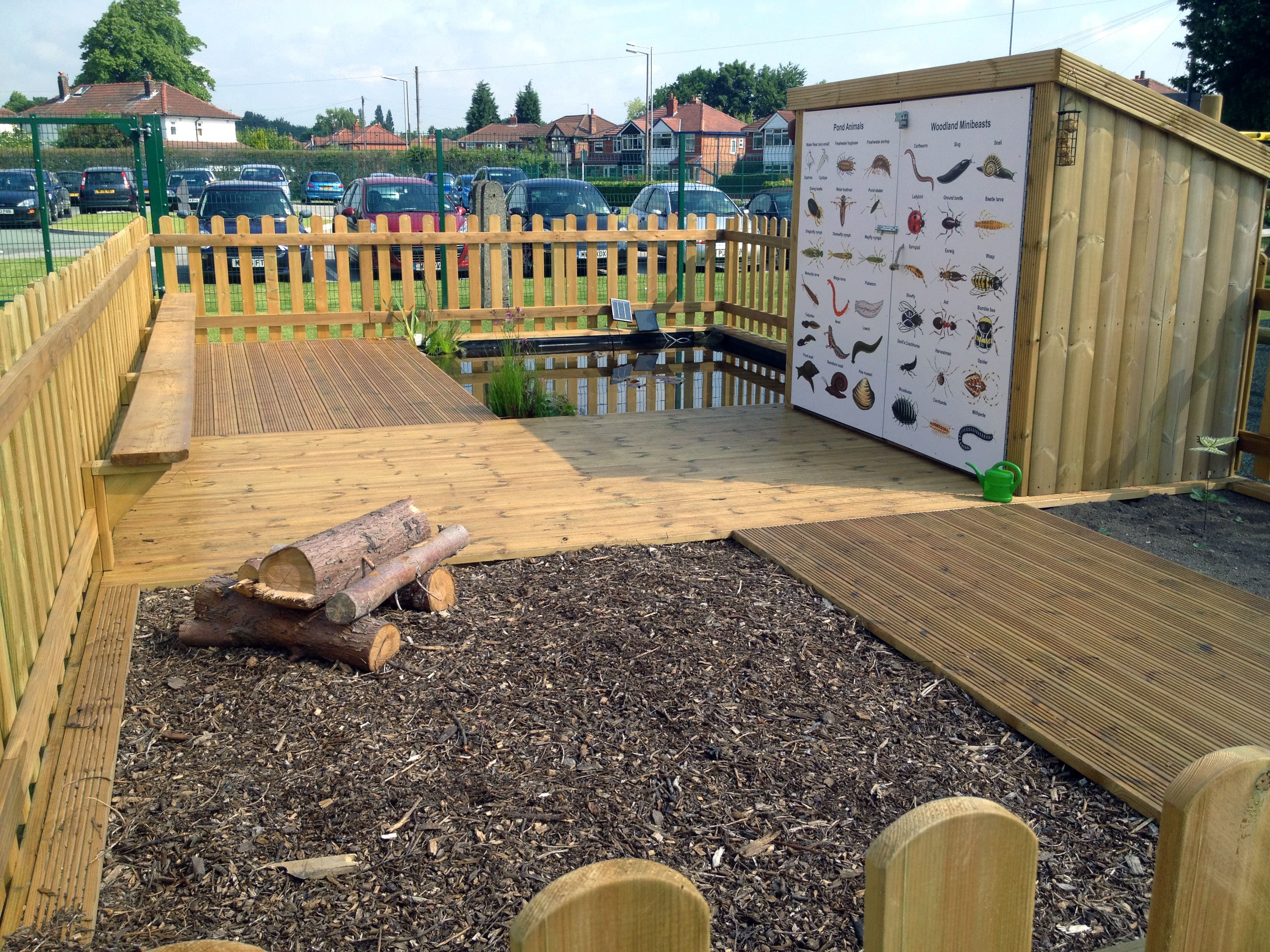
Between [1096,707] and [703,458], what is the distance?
3691mm

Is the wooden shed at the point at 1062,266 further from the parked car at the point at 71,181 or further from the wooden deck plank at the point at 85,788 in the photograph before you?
the parked car at the point at 71,181

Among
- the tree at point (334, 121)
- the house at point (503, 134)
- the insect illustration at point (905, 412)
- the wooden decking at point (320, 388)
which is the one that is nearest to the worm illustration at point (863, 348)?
the insect illustration at point (905, 412)

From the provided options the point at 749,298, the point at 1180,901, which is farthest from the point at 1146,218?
the point at 749,298

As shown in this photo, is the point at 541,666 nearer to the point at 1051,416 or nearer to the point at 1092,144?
the point at 1051,416

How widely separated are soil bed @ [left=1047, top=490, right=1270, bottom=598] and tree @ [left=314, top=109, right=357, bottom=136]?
558 feet

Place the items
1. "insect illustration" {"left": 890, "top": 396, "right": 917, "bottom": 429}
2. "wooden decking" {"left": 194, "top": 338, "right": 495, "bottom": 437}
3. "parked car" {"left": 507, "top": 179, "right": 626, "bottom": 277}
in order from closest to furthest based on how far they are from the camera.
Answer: "insect illustration" {"left": 890, "top": 396, "right": 917, "bottom": 429}, "wooden decking" {"left": 194, "top": 338, "right": 495, "bottom": 437}, "parked car" {"left": 507, "top": 179, "right": 626, "bottom": 277}

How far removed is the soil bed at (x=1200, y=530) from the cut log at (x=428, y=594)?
10.9 ft

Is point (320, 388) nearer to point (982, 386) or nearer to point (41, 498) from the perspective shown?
point (982, 386)

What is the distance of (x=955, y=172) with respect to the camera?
21.0ft

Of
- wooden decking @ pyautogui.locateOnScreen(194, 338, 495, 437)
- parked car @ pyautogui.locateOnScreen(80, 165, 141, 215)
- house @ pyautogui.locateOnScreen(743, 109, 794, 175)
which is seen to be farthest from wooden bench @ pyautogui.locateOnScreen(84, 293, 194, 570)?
house @ pyautogui.locateOnScreen(743, 109, 794, 175)

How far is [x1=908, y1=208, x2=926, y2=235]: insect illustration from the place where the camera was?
6730 mm

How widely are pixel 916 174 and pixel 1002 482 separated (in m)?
1.99

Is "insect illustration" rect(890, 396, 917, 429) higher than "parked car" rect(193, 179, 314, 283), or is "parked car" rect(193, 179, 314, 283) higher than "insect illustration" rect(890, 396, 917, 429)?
"parked car" rect(193, 179, 314, 283)

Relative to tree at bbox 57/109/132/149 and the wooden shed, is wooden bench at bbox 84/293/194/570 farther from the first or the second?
→ tree at bbox 57/109/132/149
